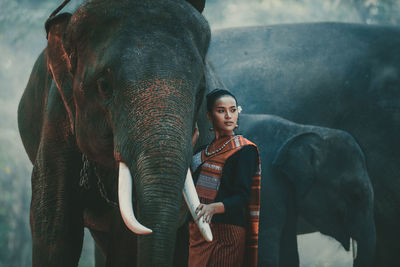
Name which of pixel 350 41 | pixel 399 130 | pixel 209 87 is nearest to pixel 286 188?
pixel 399 130

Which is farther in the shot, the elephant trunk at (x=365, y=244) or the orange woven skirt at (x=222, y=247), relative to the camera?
the elephant trunk at (x=365, y=244)

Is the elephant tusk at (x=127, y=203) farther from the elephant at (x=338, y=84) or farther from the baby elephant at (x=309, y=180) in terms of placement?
the elephant at (x=338, y=84)

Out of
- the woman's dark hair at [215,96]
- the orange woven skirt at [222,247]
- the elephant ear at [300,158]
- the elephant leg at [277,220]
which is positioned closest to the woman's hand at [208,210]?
A: the orange woven skirt at [222,247]

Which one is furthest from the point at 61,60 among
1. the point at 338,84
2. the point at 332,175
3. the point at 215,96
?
the point at 338,84

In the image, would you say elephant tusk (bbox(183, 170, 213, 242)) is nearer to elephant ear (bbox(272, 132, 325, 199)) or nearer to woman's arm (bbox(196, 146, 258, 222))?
woman's arm (bbox(196, 146, 258, 222))

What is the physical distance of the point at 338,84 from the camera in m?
6.46

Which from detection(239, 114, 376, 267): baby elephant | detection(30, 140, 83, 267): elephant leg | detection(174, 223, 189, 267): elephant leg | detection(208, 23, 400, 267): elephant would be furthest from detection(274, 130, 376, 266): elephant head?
detection(30, 140, 83, 267): elephant leg

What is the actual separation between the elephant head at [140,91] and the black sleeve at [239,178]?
0.15 m

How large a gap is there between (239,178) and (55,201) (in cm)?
105

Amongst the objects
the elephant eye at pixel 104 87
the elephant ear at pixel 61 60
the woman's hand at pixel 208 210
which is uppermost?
the elephant ear at pixel 61 60

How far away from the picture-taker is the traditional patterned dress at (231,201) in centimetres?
178

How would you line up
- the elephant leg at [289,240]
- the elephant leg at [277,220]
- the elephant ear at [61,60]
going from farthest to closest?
1. the elephant leg at [289,240]
2. the elephant leg at [277,220]
3. the elephant ear at [61,60]

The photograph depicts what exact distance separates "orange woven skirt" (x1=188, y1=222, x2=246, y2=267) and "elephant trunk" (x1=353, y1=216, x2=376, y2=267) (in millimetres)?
2867

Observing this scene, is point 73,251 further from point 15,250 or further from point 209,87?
point 15,250
